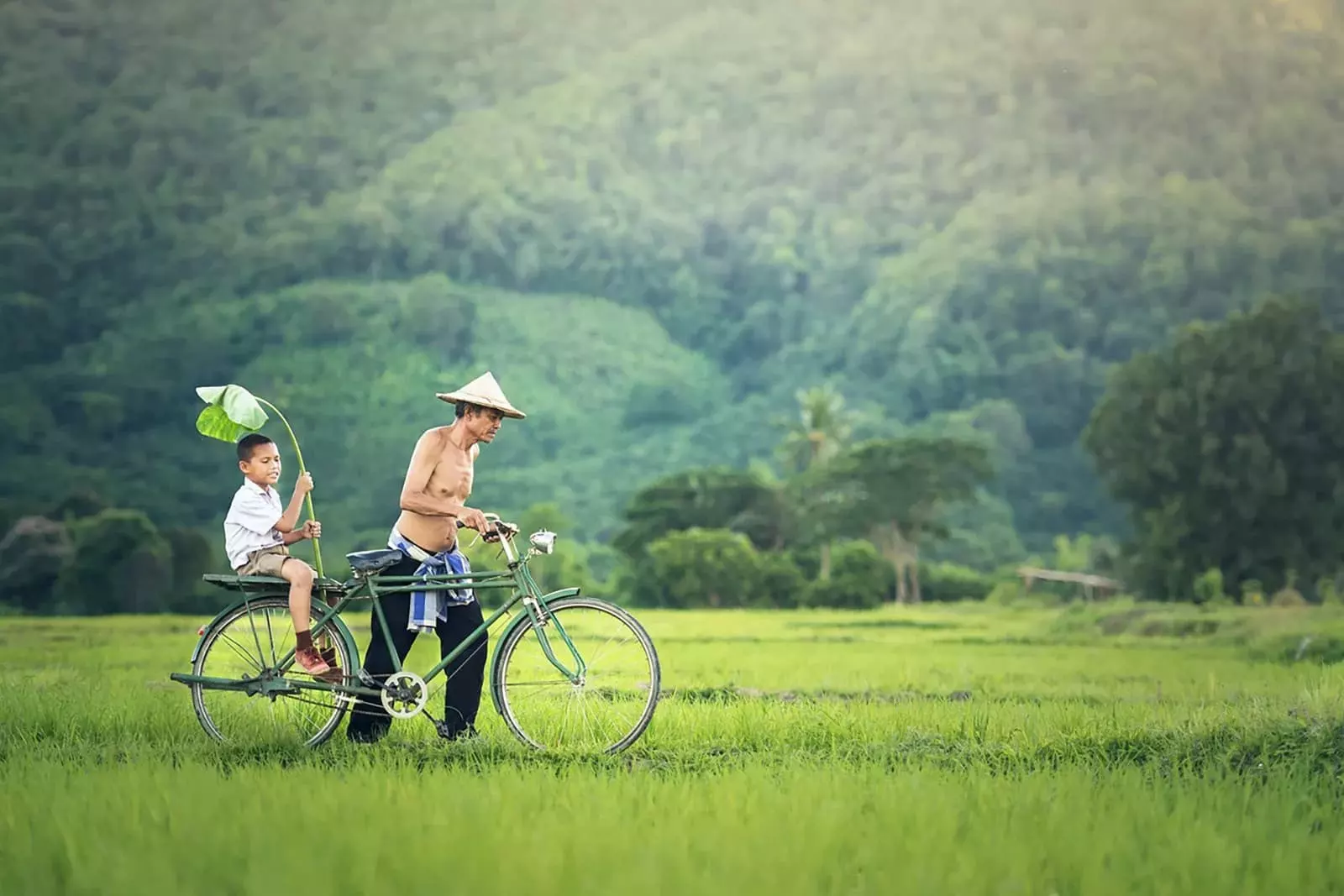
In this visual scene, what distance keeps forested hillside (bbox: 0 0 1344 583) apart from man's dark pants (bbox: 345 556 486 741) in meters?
80.0

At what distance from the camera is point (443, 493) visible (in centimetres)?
814

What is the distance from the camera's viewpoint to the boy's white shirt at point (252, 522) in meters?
8.02

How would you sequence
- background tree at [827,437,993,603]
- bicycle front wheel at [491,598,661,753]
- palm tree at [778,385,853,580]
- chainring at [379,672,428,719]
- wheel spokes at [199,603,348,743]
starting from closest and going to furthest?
bicycle front wheel at [491,598,661,753]
chainring at [379,672,428,719]
wheel spokes at [199,603,348,743]
background tree at [827,437,993,603]
palm tree at [778,385,853,580]

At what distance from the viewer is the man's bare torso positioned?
809 centimetres

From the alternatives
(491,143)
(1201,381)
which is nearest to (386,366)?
(491,143)

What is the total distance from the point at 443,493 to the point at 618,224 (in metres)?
130

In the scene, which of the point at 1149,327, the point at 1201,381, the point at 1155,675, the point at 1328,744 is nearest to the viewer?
the point at 1328,744

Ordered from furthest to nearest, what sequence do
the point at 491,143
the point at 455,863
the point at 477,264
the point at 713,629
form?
the point at 491,143
the point at 477,264
the point at 713,629
the point at 455,863

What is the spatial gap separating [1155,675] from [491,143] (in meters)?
136

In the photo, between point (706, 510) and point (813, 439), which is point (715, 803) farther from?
point (813, 439)

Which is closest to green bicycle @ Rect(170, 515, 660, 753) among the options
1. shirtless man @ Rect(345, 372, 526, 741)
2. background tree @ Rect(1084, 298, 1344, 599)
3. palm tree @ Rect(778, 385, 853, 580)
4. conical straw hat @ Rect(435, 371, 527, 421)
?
shirtless man @ Rect(345, 372, 526, 741)

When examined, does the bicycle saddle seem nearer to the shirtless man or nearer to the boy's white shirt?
the shirtless man

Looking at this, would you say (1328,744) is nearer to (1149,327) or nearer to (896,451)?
(896,451)

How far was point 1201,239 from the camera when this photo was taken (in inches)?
4530
